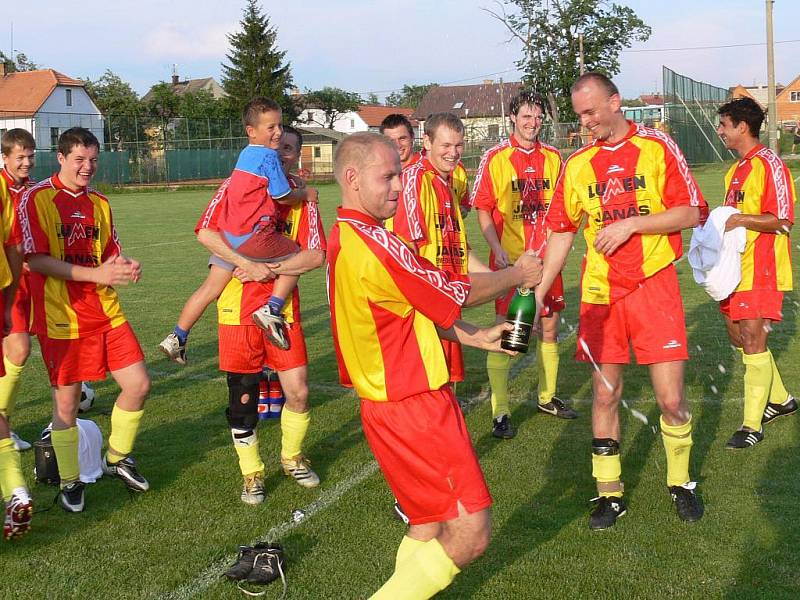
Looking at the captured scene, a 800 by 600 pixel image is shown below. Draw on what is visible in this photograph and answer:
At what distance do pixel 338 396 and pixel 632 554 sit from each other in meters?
3.77

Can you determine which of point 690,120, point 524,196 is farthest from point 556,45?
point 524,196

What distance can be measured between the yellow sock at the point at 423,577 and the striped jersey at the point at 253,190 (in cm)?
266

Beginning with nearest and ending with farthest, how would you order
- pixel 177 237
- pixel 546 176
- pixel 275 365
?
pixel 275 365, pixel 546 176, pixel 177 237

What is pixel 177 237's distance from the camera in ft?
70.2

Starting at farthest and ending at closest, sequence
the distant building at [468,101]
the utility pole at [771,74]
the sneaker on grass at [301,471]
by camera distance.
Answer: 1. the distant building at [468,101]
2. the utility pole at [771,74]
3. the sneaker on grass at [301,471]

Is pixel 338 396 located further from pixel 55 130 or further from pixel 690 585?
pixel 55 130

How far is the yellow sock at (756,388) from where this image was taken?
6.14 metres

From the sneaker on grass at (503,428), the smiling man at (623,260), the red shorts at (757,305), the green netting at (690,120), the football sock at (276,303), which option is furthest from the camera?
the green netting at (690,120)

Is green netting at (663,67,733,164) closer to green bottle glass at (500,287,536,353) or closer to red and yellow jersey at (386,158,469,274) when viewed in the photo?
red and yellow jersey at (386,158,469,274)

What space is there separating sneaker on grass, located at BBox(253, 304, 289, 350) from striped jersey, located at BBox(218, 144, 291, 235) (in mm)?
542

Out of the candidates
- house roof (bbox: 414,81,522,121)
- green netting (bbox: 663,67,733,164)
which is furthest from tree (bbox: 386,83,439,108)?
green netting (bbox: 663,67,733,164)

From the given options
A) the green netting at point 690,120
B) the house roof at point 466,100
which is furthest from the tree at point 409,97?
the green netting at point 690,120

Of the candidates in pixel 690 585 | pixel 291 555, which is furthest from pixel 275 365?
pixel 690 585

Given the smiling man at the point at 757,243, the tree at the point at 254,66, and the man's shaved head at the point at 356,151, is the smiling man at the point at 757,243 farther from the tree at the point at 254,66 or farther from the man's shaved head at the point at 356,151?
the tree at the point at 254,66
